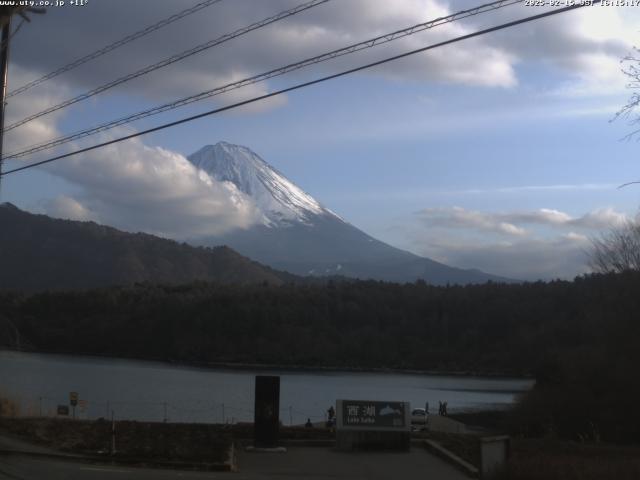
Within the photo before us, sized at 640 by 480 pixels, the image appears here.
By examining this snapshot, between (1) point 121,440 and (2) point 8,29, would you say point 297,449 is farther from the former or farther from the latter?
(2) point 8,29

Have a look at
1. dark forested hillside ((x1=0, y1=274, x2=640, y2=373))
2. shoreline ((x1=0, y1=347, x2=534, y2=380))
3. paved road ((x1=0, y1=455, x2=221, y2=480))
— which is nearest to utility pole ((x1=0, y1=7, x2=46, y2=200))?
paved road ((x1=0, y1=455, x2=221, y2=480))

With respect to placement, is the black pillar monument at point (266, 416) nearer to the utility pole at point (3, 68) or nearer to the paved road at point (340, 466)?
the paved road at point (340, 466)

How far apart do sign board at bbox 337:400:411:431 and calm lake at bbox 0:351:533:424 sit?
22.3 m

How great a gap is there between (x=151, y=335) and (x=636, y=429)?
4711 inches

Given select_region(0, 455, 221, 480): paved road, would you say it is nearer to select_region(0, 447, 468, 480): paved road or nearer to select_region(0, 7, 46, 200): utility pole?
select_region(0, 447, 468, 480): paved road

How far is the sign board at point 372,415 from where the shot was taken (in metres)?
22.2

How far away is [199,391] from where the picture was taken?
75.0m

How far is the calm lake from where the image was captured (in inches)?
2116

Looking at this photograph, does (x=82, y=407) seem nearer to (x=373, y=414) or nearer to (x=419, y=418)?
(x=373, y=414)

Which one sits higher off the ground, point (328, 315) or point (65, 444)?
point (328, 315)

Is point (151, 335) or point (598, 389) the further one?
point (151, 335)

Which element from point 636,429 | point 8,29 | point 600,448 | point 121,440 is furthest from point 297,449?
point 636,429

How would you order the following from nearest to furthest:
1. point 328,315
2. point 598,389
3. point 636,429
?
point 636,429 → point 598,389 → point 328,315

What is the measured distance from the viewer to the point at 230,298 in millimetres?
158625
